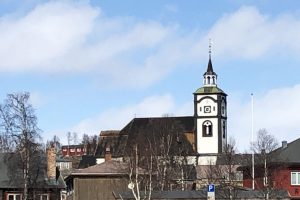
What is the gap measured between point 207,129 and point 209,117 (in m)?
2.46

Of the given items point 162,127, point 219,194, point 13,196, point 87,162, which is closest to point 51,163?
point 13,196

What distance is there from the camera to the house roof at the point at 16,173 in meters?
71.3

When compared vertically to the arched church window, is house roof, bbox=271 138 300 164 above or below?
below

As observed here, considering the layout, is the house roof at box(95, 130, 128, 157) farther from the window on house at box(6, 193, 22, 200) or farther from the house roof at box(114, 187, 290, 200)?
the house roof at box(114, 187, 290, 200)

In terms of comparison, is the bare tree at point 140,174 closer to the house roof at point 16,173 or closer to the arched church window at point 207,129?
the house roof at point 16,173

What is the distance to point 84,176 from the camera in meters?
85.9

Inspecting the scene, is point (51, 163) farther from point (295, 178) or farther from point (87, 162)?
point (87, 162)

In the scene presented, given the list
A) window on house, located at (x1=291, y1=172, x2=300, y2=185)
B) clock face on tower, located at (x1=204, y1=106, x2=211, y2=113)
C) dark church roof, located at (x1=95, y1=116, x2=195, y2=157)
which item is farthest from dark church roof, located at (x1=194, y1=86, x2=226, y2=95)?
window on house, located at (x1=291, y1=172, x2=300, y2=185)

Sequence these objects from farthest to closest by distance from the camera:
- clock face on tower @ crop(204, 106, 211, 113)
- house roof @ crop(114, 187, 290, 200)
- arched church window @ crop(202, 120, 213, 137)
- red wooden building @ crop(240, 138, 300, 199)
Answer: clock face on tower @ crop(204, 106, 211, 113) → arched church window @ crop(202, 120, 213, 137) → red wooden building @ crop(240, 138, 300, 199) → house roof @ crop(114, 187, 290, 200)

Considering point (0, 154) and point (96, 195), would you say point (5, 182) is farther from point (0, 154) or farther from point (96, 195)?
point (96, 195)

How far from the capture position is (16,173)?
7194cm

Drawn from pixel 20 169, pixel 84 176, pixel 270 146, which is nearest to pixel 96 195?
pixel 84 176

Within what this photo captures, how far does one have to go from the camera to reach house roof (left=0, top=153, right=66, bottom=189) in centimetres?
7126

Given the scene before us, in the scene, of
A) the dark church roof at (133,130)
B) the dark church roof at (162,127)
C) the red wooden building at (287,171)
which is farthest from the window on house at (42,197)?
the dark church roof at (133,130)
